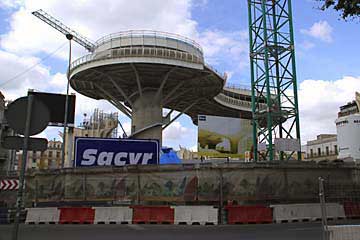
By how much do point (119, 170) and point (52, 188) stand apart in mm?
3965

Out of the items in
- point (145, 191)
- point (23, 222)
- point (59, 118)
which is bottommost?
point (23, 222)

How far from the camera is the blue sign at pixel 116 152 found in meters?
Result: 25.2

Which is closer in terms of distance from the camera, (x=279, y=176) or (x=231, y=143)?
(x=279, y=176)

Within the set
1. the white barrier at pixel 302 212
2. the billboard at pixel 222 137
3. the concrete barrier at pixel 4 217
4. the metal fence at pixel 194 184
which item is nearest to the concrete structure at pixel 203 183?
the metal fence at pixel 194 184

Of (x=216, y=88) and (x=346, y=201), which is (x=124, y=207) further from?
(x=216, y=88)

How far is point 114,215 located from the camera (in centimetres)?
1905

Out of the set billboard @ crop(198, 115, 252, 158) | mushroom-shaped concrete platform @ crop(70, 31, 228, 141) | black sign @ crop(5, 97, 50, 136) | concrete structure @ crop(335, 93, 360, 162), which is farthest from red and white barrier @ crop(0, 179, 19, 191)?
concrete structure @ crop(335, 93, 360, 162)

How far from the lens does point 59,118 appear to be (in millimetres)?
44281

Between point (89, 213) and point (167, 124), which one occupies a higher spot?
point (167, 124)

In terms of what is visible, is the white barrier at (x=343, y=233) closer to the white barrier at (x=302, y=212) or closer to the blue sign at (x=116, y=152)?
the white barrier at (x=302, y=212)

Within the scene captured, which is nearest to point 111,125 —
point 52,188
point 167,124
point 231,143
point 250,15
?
point 167,124

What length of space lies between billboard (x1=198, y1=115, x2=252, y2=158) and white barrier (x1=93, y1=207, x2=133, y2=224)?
3944 cm

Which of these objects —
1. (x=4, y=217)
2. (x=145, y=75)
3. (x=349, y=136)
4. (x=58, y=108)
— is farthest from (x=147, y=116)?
(x=4, y=217)

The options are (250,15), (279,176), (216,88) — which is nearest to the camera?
(279,176)
